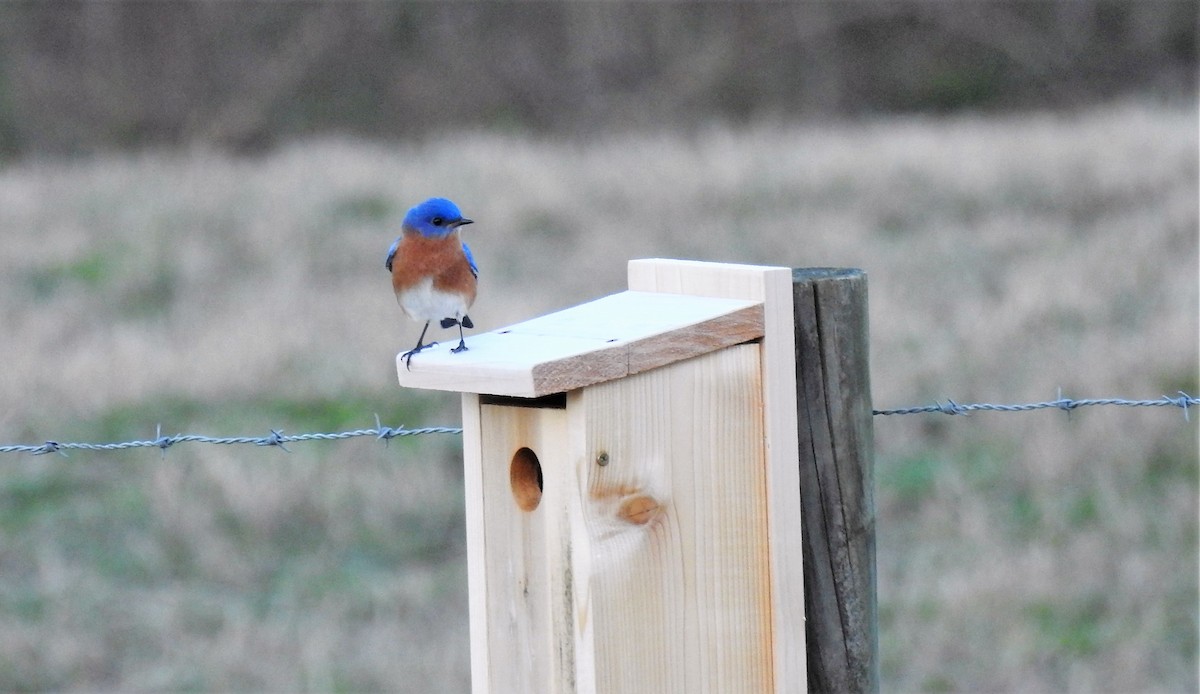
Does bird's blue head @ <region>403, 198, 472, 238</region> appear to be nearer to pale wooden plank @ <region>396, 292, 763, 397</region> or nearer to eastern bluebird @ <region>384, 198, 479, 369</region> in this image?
eastern bluebird @ <region>384, 198, 479, 369</region>

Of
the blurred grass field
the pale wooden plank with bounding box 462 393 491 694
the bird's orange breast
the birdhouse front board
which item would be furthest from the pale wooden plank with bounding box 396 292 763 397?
the blurred grass field

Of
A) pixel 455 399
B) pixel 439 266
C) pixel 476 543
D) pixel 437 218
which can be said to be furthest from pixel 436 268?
pixel 455 399

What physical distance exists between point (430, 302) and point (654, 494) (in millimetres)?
1384

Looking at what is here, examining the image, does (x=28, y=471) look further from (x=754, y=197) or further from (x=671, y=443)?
(x=754, y=197)

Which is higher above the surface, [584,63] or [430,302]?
[584,63]

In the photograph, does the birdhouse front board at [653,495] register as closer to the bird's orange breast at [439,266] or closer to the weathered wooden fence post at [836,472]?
the weathered wooden fence post at [836,472]

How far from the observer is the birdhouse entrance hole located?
8.04 ft

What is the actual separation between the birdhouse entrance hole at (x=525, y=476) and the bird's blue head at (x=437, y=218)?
1.15m

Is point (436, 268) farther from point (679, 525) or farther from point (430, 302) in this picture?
point (679, 525)

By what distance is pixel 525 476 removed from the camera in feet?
8.15

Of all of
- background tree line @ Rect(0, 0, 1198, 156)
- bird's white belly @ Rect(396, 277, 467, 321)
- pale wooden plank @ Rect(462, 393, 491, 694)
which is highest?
background tree line @ Rect(0, 0, 1198, 156)

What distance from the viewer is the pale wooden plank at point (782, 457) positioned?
2354 mm

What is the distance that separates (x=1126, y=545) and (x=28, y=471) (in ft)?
17.2

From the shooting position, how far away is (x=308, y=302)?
943 cm
